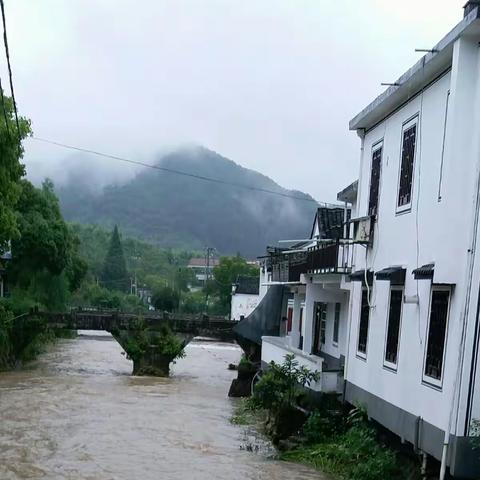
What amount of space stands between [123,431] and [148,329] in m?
19.4

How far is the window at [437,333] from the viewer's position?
10.0 m

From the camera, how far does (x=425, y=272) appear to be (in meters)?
10.2

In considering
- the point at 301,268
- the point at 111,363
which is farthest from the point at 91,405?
the point at 111,363

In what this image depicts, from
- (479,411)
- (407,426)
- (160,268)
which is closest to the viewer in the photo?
(479,411)

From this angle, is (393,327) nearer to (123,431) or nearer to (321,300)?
(321,300)

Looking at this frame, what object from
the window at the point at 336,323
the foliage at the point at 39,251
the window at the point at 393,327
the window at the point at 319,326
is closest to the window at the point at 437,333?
the window at the point at 393,327

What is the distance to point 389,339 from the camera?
42.1ft

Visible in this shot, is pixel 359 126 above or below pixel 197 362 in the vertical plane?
above

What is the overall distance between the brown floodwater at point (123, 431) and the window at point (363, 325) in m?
2.88

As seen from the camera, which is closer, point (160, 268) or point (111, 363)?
point (111, 363)

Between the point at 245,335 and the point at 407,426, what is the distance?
895 inches

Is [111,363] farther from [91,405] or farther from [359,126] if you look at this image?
[359,126]

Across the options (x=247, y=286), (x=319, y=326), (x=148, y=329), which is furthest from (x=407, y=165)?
(x=247, y=286)

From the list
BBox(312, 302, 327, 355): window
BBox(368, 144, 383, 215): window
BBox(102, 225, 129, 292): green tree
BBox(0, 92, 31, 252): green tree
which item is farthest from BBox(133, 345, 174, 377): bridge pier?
BBox(102, 225, 129, 292): green tree
